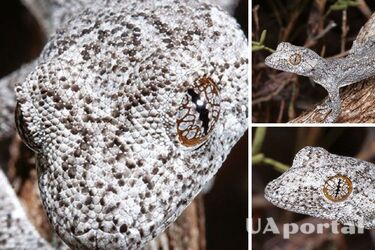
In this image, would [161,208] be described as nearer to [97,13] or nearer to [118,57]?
[118,57]

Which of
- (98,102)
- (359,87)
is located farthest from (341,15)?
(98,102)

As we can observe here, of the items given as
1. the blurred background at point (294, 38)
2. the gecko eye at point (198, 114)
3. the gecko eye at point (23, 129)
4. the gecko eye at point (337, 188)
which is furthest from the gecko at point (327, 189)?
the gecko eye at point (23, 129)

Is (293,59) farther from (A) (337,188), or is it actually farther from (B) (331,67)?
(A) (337,188)

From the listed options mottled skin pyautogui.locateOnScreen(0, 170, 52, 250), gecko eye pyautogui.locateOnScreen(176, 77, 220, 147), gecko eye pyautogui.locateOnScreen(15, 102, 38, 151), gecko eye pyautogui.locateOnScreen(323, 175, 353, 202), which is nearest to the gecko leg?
gecko eye pyautogui.locateOnScreen(323, 175, 353, 202)

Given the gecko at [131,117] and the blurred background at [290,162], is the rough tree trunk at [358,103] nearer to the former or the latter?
the blurred background at [290,162]

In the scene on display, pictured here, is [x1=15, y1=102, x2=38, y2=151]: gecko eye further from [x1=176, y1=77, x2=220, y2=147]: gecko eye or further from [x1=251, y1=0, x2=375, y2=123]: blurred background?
[x1=251, y1=0, x2=375, y2=123]: blurred background

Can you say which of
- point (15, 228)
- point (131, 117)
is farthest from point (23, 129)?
point (15, 228)

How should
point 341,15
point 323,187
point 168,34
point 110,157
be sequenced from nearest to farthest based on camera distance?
point 110,157
point 168,34
point 323,187
point 341,15
